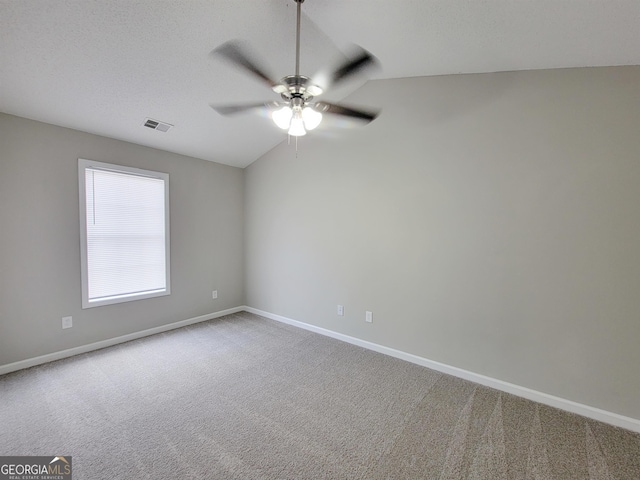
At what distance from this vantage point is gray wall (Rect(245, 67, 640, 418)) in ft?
6.64

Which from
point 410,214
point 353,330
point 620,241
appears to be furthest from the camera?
point 353,330

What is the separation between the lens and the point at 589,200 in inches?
82.1

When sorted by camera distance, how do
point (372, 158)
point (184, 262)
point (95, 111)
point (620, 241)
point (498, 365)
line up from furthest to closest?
point (184, 262) < point (372, 158) < point (95, 111) < point (498, 365) < point (620, 241)

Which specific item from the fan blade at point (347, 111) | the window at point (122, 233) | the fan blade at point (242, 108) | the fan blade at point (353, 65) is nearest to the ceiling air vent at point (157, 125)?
the window at point (122, 233)

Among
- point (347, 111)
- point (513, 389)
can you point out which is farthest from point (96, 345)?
point (513, 389)

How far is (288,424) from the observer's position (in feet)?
6.53

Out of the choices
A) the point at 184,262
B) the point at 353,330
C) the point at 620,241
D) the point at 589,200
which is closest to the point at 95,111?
the point at 184,262

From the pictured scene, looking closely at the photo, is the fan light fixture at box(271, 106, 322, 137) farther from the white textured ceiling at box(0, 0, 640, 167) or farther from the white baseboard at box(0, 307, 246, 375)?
the white baseboard at box(0, 307, 246, 375)

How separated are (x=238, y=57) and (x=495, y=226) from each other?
2400 millimetres

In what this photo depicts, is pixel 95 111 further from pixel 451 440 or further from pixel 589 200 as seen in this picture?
pixel 589 200

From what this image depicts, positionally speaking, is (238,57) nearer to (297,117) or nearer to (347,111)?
(297,117)

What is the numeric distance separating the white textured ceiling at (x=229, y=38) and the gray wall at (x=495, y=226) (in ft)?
1.04

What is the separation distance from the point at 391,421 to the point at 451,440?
398mm

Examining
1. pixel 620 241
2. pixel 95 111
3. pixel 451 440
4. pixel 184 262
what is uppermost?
pixel 95 111
